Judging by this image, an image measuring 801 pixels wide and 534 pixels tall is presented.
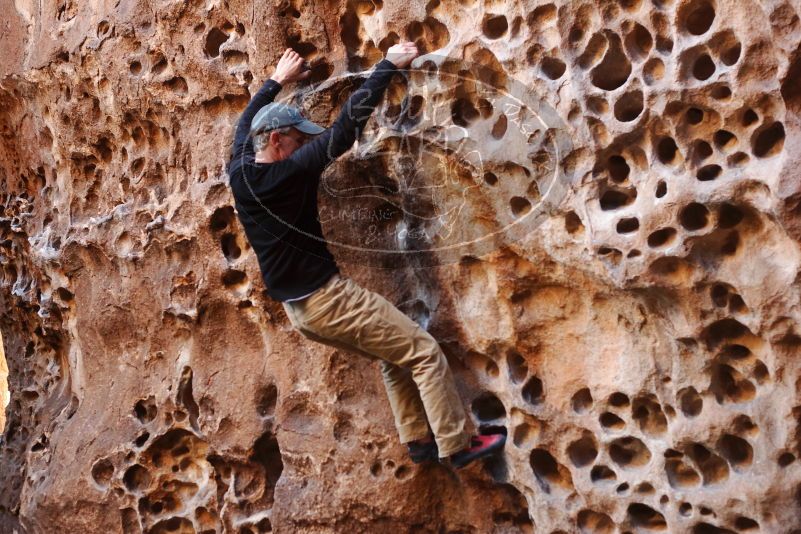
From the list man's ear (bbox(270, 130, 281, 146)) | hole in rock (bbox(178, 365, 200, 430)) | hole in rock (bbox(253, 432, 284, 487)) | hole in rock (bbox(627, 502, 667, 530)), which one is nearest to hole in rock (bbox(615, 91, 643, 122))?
man's ear (bbox(270, 130, 281, 146))

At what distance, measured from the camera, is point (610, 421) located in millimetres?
3188

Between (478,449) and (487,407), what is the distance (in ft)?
0.79

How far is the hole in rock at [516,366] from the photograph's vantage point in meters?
3.38

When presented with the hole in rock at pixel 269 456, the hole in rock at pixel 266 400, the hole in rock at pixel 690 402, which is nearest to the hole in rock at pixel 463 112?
the hole in rock at pixel 690 402

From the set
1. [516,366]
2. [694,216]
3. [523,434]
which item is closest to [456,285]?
[516,366]

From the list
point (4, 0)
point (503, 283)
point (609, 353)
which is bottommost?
point (609, 353)

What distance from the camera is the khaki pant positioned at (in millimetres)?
3160

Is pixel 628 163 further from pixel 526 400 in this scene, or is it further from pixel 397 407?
pixel 397 407

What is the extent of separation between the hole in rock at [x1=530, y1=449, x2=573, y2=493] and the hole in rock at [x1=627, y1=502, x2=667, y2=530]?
0.23 metres

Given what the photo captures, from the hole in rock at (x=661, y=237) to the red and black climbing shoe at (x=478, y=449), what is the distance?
87 centimetres

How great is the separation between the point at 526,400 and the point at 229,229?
1329 millimetres

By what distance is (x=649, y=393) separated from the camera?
10.1 ft

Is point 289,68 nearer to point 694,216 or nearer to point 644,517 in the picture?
point 694,216

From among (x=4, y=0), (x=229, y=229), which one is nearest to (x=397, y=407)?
(x=229, y=229)
